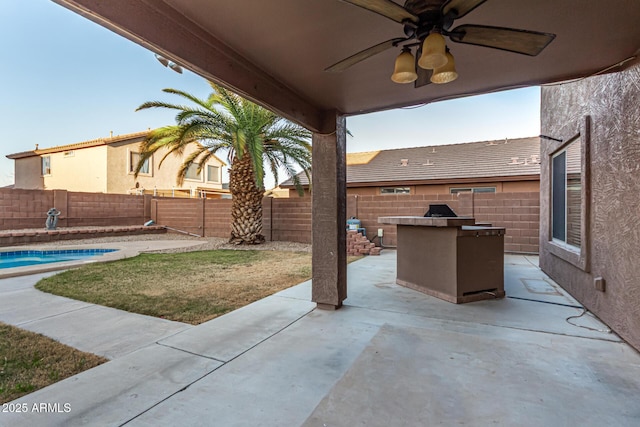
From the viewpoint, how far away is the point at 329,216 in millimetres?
3986

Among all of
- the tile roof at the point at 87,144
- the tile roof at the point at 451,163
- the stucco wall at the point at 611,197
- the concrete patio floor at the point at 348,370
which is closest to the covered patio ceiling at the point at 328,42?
the stucco wall at the point at 611,197

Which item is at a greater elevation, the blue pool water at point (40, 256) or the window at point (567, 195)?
the window at point (567, 195)

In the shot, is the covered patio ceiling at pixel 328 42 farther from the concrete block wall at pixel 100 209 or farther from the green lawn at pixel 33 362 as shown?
the concrete block wall at pixel 100 209

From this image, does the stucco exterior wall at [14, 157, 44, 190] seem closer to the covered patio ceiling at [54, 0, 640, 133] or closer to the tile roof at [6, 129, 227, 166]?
the tile roof at [6, 129, 227, 166]

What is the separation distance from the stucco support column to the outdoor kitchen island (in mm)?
1448

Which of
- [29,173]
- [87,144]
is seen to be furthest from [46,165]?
[87,144]

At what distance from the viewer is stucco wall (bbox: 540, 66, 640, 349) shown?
288 cm

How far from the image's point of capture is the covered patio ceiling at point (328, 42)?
2.04 meters

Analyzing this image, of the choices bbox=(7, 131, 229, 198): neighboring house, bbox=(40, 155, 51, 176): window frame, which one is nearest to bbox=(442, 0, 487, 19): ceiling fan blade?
bbox=(7, 131, 229, 198): neighboring house

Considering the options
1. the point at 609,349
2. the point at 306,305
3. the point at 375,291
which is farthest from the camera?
the point at 375,291

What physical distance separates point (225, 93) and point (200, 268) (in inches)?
215

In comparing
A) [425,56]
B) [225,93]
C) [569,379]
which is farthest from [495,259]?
[225,93]

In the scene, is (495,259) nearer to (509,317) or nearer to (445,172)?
(509,317)

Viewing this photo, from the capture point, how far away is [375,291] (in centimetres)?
491
